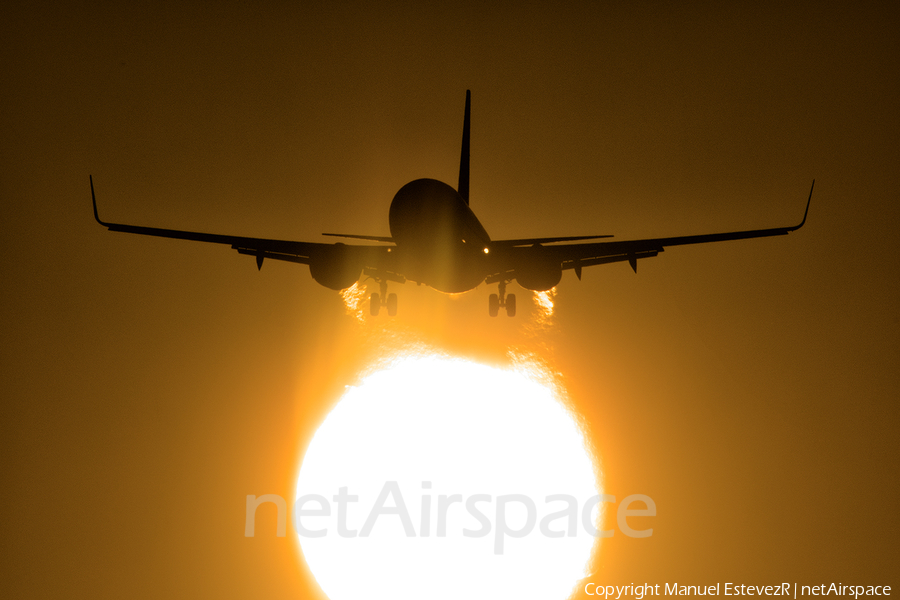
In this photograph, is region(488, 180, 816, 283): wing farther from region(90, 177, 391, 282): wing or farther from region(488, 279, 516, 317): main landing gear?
region(90, 177, 391, 282): wing

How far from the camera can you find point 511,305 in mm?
19859

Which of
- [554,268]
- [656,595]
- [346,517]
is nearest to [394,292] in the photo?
[554,268]

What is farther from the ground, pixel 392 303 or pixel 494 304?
pixel 494 304

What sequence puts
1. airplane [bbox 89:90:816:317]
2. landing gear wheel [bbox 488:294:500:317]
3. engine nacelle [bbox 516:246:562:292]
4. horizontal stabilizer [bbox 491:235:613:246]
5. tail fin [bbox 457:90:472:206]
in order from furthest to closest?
tail fin [bbox 457:90:472:206]
landing gear wheel [bbox 488:294:500:317]
engine nacelle [bbox 516:246:562:292]
airplane [bbox 89:90:816:317]
horizontal stabilizer [bbox 491:235:613:246]

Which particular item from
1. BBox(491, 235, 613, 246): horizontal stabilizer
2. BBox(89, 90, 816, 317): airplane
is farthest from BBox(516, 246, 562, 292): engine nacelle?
BBox(491, 235, 613, 246): horizontal stabilizer

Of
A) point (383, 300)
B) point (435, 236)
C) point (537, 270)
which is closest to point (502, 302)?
point (537, 270)

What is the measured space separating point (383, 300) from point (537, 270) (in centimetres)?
424

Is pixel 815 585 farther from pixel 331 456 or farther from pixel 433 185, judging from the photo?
pixel 433 185

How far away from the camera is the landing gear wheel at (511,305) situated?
64.8 ft

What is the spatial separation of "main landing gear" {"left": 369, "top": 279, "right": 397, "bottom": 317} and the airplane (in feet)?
2.06

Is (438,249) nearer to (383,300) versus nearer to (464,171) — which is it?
(383,300)

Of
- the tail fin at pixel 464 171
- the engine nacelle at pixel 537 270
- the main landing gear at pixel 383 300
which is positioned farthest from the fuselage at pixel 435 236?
the tail fin at pixel 464 171

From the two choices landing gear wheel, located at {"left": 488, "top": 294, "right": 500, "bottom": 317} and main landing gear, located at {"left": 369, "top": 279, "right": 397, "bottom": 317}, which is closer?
main landing gear, located at {"left": 369, "top": 279, "right": 397, "bottom": 317}

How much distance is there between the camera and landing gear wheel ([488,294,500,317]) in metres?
19.6
